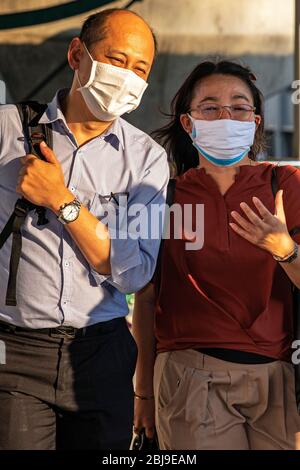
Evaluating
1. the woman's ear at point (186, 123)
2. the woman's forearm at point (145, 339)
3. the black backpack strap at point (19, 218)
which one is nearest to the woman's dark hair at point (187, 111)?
the woman's ear at point (186, 123)

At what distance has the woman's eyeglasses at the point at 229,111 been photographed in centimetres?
279

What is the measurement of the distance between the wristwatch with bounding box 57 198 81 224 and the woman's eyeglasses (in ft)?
2.80

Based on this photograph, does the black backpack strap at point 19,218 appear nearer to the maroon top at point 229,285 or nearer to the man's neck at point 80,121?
the man's neck at point 80,121

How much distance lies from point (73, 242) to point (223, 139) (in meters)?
0.78

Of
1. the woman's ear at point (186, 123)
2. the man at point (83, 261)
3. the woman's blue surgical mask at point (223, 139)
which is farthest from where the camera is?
the woman's ear at point (186, 123)

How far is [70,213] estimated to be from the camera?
214cm

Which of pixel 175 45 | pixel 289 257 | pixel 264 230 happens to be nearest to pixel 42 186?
pixel 264 230

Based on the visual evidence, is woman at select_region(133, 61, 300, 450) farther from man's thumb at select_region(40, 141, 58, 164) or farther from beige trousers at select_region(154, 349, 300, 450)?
man's thumb at select_region(40, 141, 58, 164)

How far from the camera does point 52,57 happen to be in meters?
5.91

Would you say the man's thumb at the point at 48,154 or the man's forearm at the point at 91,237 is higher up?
the man's thumb at the point at 48,154

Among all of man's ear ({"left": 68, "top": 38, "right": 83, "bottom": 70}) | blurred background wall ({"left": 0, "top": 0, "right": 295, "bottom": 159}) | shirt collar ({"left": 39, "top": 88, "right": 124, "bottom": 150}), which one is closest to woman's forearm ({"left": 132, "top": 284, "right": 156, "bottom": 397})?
shirt collar ({"left": 39, "top": 88, "right": 124, "bottom": 150})

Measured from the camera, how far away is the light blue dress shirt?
2.25 metres

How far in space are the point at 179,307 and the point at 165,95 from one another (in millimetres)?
3676
